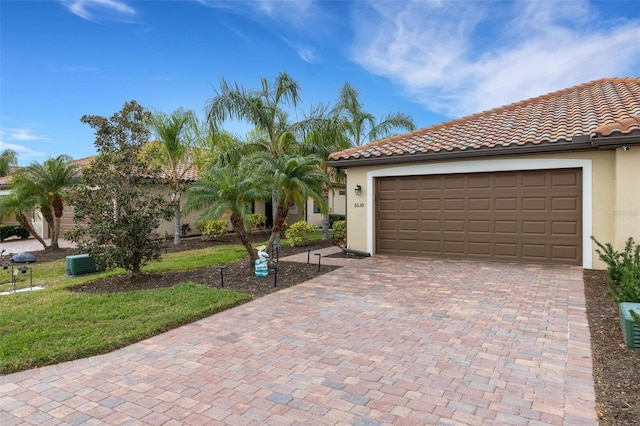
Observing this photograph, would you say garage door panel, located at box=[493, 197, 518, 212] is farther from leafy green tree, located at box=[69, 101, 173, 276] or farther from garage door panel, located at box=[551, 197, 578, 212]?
leafy green tree, located at box=[69, 101, 173, 276]

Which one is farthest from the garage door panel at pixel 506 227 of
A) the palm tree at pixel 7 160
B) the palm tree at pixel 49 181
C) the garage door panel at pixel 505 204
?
the palm tree at pixel 7 160

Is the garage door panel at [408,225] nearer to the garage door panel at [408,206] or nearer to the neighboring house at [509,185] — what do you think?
the neighboring house at [509,185]

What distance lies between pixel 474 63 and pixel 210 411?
54.8 ft

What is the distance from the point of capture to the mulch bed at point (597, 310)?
3277mm

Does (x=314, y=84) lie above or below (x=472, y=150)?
above

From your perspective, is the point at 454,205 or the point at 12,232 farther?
the point at 12,232

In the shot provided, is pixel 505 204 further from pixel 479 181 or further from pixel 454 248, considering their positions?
pixel 454 248

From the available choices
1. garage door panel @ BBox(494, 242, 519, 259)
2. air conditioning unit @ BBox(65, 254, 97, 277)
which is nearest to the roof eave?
garage door panel @ BBox(494, 242, 519, 259)

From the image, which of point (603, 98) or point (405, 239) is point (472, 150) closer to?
point (405, 239)

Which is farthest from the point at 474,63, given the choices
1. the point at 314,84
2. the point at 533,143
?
the point at 533,143

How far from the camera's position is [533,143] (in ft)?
30.9

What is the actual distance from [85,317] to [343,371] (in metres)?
4.35

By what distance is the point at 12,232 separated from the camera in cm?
2092

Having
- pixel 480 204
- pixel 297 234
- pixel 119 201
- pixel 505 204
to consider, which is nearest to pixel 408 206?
pixel 480 204
